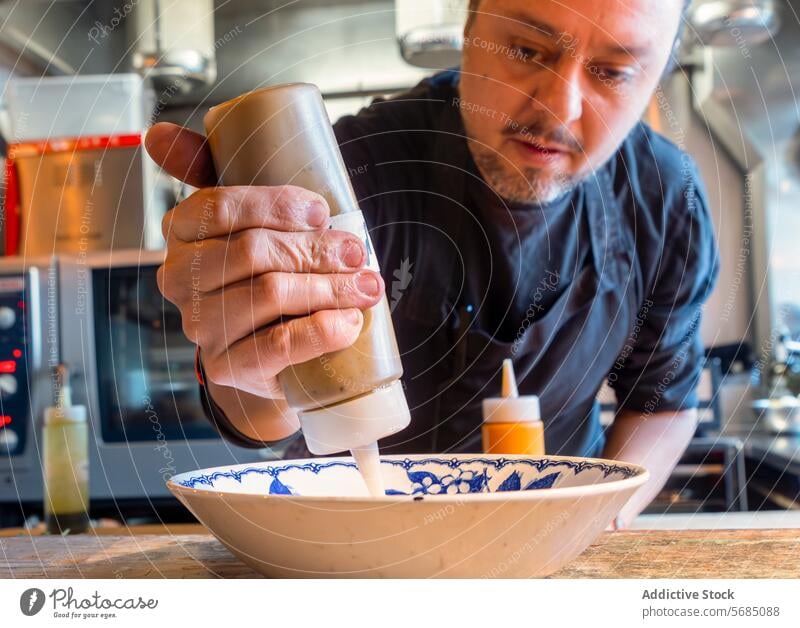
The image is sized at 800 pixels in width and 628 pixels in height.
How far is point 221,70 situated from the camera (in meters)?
1.73

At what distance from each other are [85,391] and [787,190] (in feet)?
4.32

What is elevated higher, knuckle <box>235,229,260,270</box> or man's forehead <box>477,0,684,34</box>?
man's forehead <box>477,0,684,34</box>

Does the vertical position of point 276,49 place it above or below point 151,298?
above

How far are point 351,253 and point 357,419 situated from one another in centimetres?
7

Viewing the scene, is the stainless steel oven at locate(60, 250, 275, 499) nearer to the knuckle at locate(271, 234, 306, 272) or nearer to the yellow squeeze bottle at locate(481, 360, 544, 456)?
the yellow squeeze bottle at locate(481, 360, 544, 456)

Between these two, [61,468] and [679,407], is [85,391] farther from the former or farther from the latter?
[679,407]

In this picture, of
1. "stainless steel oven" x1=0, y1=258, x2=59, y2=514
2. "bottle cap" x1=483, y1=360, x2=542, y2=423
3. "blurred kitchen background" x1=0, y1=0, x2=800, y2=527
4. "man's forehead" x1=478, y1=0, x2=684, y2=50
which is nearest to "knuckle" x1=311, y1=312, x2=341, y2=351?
"bottle cap" x1=483, y1=360, x2=542, y2=423

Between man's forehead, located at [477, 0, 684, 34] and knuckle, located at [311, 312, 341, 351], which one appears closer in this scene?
knuckle, located at [311, 312, 341, 351]

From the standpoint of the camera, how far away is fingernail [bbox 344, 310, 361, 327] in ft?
1.07

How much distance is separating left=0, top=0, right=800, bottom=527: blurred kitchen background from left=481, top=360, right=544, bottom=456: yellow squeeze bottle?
1.10 ft

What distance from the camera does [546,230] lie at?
770mm

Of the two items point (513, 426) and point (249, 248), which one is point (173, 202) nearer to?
point (513, 426)

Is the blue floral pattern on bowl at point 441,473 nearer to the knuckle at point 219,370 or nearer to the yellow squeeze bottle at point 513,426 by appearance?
the knuckle at point 219,370
